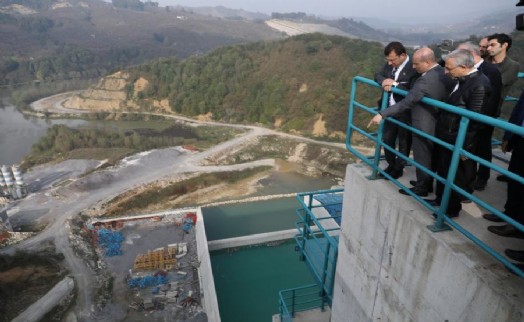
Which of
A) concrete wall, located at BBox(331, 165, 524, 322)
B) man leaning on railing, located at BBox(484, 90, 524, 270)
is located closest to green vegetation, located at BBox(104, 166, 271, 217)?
concrete wall, located at BBox(331, 165, 524, 322)

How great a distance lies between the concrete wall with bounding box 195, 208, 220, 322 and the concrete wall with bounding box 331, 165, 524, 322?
8.01 meters

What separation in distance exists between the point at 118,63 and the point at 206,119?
60.5m

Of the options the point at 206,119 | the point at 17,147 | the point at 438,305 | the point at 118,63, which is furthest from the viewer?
the point at 118,63

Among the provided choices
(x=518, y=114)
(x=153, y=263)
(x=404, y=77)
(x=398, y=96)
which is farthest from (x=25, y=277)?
(x=518, y=114)

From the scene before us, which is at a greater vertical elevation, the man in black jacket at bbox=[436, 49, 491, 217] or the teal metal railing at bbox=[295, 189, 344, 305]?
the man in black jacket at bbox=[436, 49, 491, 217]

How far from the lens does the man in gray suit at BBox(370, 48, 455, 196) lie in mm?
3209

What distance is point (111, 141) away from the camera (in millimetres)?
33531

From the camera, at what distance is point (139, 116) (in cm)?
4662

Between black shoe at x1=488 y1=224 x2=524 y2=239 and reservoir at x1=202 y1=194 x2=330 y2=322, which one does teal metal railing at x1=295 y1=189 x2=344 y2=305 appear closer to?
black shoe at x1=488 y1=224 x2=524 y2=239

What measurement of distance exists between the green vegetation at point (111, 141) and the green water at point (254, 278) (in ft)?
54.9

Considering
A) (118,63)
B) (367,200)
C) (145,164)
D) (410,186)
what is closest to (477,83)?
(410,186)

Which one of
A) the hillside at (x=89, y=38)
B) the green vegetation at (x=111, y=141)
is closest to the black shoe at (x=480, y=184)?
the green vegetation at (x=111, y=141)

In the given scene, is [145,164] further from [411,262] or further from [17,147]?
[411,262]

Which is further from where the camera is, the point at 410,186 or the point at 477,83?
the point at 410,186
